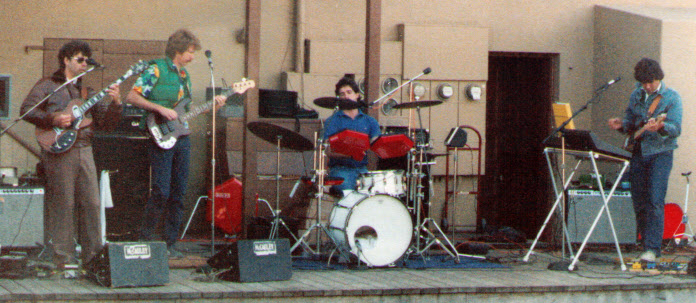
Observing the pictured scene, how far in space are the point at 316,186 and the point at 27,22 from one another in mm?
3524

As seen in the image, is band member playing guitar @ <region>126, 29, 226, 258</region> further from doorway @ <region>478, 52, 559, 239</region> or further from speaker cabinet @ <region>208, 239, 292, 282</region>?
doorway @ <region>478, 52, 559, 239</region>

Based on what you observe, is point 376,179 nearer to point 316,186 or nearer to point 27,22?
point 316,186

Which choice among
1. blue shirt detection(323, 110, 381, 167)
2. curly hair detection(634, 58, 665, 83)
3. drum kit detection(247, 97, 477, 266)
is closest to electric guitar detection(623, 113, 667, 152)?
curly hair detection(634, 58, 665, 83)

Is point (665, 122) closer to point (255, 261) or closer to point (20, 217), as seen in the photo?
point (255, 261)

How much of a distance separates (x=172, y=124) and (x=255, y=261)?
→ 1278 mm

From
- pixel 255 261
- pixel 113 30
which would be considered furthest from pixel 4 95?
pixel 255 261

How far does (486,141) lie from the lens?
10508 millimetres

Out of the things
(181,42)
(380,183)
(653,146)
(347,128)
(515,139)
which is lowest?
(380,183)

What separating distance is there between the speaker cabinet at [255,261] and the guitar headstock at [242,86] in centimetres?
121

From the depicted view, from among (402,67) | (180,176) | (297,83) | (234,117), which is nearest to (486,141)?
(402,67)

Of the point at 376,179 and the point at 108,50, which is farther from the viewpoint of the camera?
the point at 108,50

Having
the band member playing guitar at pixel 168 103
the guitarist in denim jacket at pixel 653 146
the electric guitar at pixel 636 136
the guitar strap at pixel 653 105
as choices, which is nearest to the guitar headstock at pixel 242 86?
the band member playing guitar at pixel 168 103

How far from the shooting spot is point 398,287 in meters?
6.30

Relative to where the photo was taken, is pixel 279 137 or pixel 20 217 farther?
pixel 20 217
